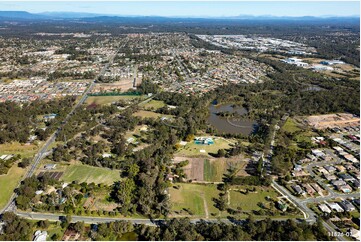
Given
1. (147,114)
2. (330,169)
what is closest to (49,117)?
(147,114)

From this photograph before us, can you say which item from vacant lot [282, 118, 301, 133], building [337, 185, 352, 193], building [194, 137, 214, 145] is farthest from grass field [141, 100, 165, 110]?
building [337, 185, 352, 193]

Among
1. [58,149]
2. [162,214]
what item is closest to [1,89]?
[58,149]

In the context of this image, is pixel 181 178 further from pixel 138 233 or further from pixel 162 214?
pixel 138 233

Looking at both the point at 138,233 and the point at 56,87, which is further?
the point at 56,87

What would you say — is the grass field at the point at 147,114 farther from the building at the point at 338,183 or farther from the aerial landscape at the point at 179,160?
the building at the point at 338,183

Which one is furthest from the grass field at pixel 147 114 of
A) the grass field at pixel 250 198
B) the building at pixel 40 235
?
the building at pixel 40 235

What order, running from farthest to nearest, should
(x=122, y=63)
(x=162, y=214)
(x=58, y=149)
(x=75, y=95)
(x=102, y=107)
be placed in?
(x=122, y=63), (x=75, y=95), (x=102, y=107), (x=58, y=149), (x=162, y=214)
